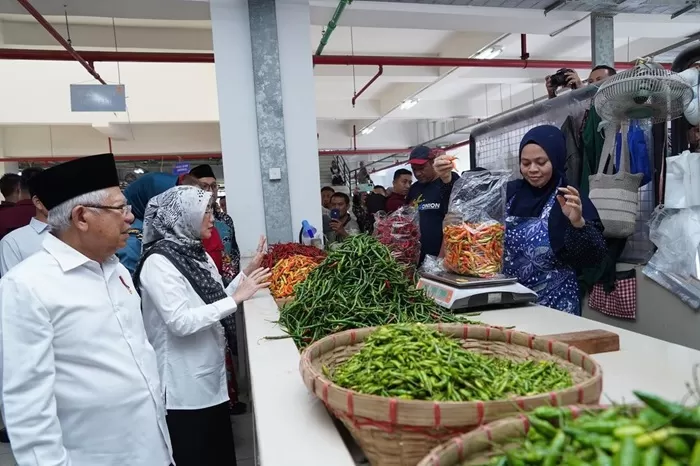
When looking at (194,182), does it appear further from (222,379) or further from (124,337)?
(124,337)

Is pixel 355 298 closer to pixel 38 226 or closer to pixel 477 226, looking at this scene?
pixel 477 226

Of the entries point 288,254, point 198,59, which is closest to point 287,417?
point 288,254

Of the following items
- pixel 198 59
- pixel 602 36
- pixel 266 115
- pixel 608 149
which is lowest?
pixel 608 149

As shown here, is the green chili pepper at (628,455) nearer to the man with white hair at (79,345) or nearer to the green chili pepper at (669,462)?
the green chili pepper at (669,462)

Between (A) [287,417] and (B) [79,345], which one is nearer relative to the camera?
(A) [287,417]

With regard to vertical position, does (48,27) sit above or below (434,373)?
above

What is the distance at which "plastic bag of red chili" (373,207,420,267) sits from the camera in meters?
2.87

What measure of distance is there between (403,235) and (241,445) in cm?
198

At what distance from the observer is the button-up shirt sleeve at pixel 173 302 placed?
205 cm

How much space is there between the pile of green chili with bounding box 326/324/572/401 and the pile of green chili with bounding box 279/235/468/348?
467 millimetres

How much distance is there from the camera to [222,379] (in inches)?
93.0

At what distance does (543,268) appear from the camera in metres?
2.43

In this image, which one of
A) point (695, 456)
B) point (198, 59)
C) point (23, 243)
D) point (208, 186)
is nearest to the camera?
point (695, 456)

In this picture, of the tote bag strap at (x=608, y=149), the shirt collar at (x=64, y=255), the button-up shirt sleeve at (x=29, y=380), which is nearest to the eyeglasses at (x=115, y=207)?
the shirt collar at (x=64, y=255)
